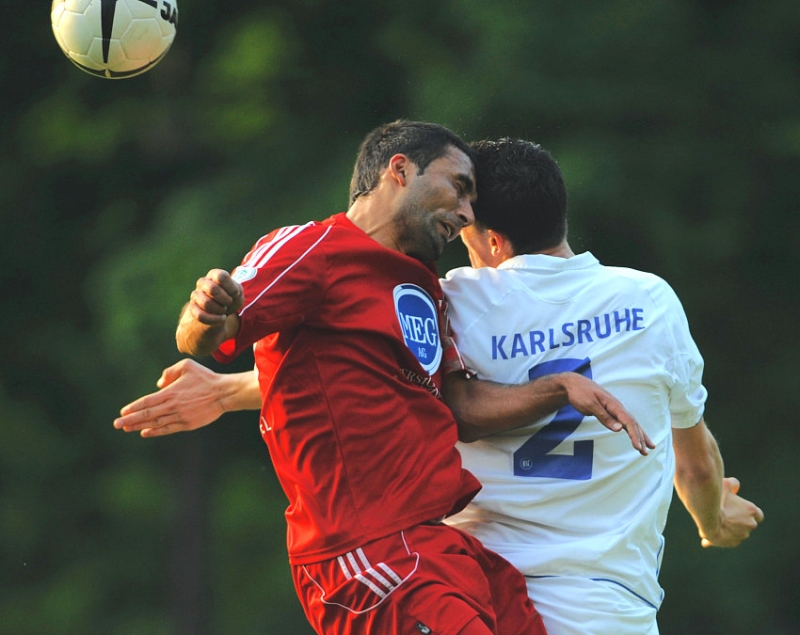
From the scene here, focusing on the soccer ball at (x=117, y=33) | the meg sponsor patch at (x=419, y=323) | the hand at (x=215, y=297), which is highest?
the soccer ball at (x=117, y=33)

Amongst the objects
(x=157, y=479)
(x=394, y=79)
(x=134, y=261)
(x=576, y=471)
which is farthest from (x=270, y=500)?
(x=576, y=471)

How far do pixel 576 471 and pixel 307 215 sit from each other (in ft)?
22.3

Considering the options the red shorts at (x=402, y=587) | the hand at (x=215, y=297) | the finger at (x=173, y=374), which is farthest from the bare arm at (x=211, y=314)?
the finger at (x=173, y=374)

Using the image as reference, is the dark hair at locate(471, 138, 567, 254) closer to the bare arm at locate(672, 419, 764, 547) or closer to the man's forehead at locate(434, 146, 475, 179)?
the man's forehead at locate(434, 146, 475, 179)

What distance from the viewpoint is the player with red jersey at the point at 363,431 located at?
11.0 feet

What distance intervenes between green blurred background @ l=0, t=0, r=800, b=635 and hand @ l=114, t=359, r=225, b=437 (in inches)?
223

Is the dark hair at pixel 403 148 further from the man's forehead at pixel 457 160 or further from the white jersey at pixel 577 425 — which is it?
the white jersey at pixel 577 425

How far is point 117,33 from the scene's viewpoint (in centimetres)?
482

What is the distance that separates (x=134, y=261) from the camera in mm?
10945

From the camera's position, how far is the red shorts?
11.0 ft

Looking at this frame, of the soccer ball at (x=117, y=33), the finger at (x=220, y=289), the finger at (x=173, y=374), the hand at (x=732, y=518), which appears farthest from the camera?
the soccer ball at (x=117, y=33)

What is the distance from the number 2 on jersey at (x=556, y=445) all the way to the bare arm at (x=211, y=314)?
101 cm

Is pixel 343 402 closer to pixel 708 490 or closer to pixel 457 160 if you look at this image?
pixel 457 160

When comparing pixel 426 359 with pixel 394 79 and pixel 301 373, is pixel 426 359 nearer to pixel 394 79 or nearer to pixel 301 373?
pixel 301 373
